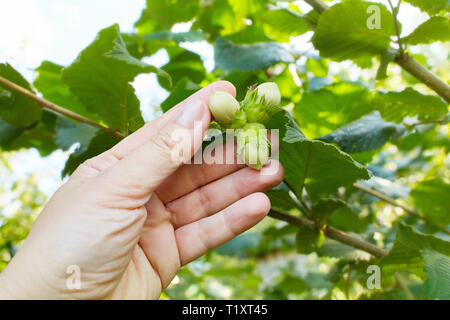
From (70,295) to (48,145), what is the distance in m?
1.07

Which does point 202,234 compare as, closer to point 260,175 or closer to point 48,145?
point 260,175

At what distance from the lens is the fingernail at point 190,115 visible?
0.98m

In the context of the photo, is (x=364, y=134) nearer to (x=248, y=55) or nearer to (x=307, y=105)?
(x=307, y=105)

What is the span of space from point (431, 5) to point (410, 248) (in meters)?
0.74

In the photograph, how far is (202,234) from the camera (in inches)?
50.4

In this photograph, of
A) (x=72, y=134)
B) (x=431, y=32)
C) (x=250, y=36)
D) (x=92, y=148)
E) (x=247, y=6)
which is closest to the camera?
(x=431, y=32)

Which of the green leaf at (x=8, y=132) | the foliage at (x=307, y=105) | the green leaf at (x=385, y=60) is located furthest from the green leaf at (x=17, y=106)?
the green leaf at (x=385, y=60)

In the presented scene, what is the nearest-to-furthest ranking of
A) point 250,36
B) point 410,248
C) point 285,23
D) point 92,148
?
point 410,248
point 92,148
point 285,23
point 250,36

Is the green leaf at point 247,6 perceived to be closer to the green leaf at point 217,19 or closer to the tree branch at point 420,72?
the green leaf at point 217,19

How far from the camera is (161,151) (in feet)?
3.24

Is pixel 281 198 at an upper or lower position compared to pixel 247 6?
lower

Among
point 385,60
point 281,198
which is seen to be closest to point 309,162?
point 281,198

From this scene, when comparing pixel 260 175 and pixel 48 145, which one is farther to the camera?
pixel 48 145
